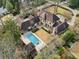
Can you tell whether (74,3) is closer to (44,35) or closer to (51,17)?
(51,17)

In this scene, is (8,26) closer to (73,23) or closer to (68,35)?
(68,35)

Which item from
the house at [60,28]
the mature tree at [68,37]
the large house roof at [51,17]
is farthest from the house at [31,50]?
the large house roof at [51,17]

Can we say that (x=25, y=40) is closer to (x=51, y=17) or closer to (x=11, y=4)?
(x=51, y=17)

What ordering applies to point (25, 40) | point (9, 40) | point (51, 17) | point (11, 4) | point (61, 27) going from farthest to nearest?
point (11, 4)
point (51, 17)
point (61, 27)
point (25, 40)
point (9, 40)

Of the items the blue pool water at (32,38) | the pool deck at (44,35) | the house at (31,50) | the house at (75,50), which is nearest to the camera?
the house at (75,50)

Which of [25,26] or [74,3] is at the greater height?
[74,3]

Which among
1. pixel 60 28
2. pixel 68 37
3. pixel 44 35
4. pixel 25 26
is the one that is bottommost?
pixel 44 35

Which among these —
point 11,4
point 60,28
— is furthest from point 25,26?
point 11,4

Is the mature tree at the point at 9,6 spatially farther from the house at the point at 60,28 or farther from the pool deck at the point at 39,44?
the house at the point at 60,28

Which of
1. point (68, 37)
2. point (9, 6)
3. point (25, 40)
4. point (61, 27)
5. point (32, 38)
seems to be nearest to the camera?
point (68, 37)

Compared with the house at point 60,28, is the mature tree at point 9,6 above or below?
above

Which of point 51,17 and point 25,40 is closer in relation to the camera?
point 25,40

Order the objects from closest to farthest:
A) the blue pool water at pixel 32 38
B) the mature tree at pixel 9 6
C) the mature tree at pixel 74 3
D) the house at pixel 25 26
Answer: the blue pool water at pixel 32 38 → the house at pixel 25 26 → the mature tree at pixel 9 6 → the mature tree at pixel 74 3
